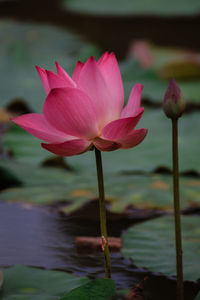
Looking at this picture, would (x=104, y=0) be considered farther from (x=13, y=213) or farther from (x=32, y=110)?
(x=13, y=213)

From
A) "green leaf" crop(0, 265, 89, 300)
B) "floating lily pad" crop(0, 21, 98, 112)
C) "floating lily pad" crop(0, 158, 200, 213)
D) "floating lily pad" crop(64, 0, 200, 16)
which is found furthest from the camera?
"floating lily pad" crop(64, 0, 200, 16)

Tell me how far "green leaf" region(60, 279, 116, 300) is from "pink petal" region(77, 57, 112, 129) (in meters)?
0.20

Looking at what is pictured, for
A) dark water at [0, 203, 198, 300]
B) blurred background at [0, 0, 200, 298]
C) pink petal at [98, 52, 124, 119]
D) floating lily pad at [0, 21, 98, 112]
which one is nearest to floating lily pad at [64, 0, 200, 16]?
blurred background at [0, 0, 200, 298]

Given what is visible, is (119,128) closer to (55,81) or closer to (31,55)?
(55,81)

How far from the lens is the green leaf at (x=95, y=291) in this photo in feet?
1.87

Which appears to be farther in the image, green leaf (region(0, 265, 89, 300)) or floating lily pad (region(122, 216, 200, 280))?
floating lily pad (region(122, 216, 200, 280))

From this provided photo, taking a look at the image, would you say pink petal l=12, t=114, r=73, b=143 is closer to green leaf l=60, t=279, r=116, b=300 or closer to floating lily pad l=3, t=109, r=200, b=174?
green leaf l=60, t=279, r=116, b=300

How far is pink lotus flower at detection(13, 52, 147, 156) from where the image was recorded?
1.91 feet

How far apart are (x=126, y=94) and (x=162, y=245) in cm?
112

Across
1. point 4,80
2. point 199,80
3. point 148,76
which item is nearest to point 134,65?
point 148,76

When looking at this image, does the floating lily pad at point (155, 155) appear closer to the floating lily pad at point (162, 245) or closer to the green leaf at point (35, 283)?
the floating lily pad at point (162, 245)

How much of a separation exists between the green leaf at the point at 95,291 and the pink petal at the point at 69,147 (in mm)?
162

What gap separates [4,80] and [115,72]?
1466 mm

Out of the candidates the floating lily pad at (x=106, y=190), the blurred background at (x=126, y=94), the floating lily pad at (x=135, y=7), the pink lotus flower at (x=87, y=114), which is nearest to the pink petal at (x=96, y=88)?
the pink lotus flower at (x=87, y=114)
